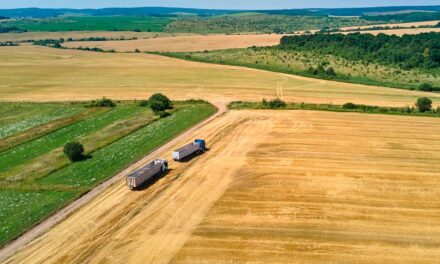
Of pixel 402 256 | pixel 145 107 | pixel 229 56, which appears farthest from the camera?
pixel 229 56

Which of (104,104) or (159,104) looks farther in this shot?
(104,104)

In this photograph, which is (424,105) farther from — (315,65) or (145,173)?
(315,65)

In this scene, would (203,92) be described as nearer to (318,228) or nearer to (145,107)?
(145,107)

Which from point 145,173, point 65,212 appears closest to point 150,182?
point 145,173

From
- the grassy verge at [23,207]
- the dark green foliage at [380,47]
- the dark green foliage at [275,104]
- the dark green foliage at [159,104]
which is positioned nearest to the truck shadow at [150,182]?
the grassy verge at [23,207]

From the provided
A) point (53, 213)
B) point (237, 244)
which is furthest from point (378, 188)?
point (53, 213)

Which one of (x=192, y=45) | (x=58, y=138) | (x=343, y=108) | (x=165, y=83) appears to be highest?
(x=192, y=45)
